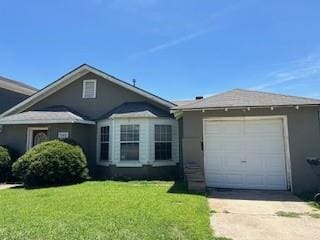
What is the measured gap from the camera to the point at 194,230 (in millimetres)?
6348

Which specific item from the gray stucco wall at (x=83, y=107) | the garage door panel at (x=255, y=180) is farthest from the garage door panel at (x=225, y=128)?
the gray stucco wall at (x=83, y=107)

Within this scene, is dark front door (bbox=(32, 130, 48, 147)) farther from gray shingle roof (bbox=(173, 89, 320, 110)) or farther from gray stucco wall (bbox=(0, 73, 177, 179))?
gray shingle roof (bbox=(173, 89, 320, 110))

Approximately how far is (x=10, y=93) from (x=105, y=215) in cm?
1994

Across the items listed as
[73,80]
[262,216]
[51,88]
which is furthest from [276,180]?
[51,88]

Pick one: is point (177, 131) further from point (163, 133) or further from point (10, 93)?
point (10, 93)

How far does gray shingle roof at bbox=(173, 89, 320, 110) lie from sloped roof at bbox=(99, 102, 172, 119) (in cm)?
299

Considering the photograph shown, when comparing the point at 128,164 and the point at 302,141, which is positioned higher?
the point at 302,141

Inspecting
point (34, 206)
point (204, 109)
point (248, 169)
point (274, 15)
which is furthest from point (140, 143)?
point (274, 15)

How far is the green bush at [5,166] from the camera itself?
1548cm

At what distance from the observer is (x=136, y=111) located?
51.0ft

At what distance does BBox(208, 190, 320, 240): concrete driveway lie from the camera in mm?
6415

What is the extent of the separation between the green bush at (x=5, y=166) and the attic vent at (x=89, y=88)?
207 inches

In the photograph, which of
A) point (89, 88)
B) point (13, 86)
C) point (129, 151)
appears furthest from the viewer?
point (13, 86)

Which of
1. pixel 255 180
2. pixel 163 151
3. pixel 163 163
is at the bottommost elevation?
pixel 255 180
